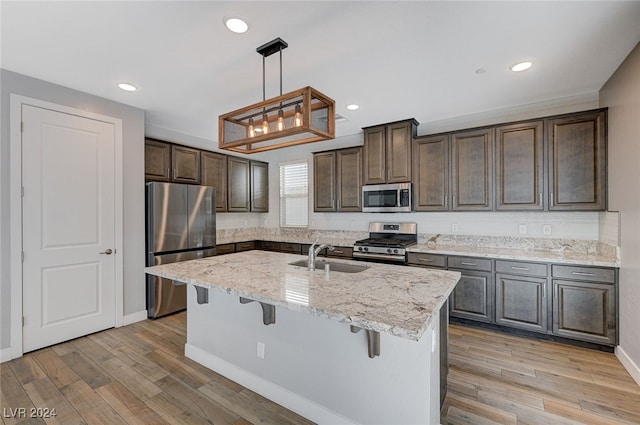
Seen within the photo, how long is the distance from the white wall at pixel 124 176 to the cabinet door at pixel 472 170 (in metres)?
3.89

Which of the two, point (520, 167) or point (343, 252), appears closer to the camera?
point (520, 167)

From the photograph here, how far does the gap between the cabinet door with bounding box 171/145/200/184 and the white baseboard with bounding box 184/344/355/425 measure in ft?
8.17

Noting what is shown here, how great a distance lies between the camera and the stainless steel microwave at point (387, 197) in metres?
3.95

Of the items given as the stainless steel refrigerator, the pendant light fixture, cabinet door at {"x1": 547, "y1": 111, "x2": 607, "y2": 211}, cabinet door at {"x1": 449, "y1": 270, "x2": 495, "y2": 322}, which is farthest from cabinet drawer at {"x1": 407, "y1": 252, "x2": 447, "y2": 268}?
the stainless steel refrigerator

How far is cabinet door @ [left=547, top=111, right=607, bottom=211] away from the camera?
113 inches

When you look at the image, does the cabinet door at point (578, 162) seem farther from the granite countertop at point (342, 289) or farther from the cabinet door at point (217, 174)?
the cabinet door at point (217, 174)

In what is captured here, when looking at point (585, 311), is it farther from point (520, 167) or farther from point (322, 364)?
point (322, 364)

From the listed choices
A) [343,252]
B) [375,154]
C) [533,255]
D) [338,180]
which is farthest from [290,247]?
[533,255]

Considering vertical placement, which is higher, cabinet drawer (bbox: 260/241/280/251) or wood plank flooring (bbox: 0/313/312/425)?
cabinet drawer (bbox: 260/241/280/251)

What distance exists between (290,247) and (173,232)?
68.2 inches

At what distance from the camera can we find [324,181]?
4.70 metres

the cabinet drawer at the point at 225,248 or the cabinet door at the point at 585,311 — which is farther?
the cabinet drawer at the point at 225,248

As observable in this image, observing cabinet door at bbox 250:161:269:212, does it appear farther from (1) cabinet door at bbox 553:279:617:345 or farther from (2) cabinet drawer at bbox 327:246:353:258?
(1) cabinet door at bbox 553:279:617:345

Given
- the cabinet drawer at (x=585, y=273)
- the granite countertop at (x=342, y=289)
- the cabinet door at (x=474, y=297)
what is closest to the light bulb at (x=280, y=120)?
the granite countertop at (x=342, y=289)
